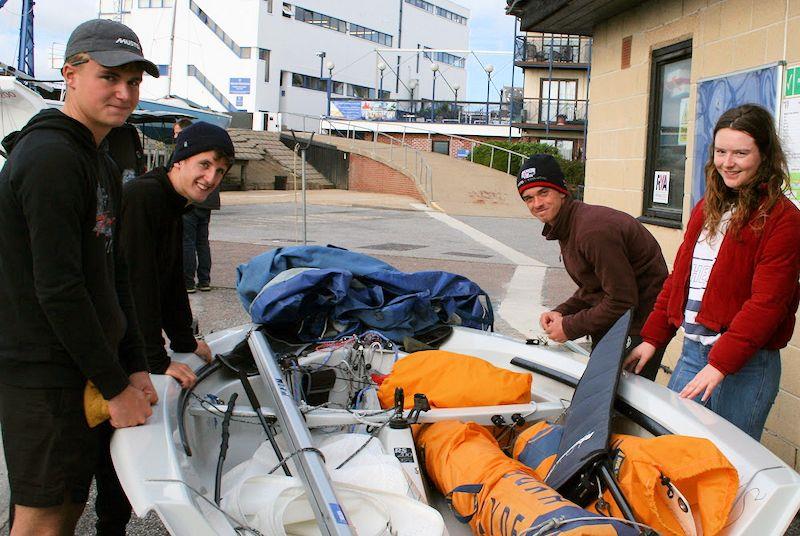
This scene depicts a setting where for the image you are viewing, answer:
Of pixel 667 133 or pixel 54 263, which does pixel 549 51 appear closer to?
pixel 667 133

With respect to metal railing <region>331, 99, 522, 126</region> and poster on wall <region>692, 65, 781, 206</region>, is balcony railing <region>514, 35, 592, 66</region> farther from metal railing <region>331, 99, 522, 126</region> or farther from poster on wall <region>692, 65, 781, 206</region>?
poster on wall <region>692, 65, 781, 206</region>

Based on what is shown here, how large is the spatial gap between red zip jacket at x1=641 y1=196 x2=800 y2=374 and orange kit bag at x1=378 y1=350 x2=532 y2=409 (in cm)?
87

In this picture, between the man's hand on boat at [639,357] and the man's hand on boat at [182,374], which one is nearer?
the man's hand on boat at [182,374]

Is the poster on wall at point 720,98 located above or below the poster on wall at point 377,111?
below

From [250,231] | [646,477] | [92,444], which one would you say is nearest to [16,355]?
[92,444]

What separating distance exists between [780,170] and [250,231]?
13.5 m

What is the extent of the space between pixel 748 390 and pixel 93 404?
7.64 ft

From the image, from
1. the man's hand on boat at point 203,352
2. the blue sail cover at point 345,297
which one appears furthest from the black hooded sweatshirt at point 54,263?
the blue sail cover at point 345,297

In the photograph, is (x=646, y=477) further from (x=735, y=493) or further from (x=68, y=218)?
(x=68, y=218)

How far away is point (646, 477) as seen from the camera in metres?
2.42

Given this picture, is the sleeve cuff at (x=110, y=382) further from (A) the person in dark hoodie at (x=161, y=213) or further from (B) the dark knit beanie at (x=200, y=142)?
(B) the dark knit beanie at (x=200, y=142)

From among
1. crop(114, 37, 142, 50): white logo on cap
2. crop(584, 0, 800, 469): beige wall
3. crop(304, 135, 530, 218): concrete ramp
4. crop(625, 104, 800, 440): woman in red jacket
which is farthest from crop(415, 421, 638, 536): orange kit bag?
crop(304, 135, 530, 218): concrete ramp

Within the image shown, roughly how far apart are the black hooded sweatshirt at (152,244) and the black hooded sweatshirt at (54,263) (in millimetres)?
676

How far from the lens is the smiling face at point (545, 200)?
148 inches
